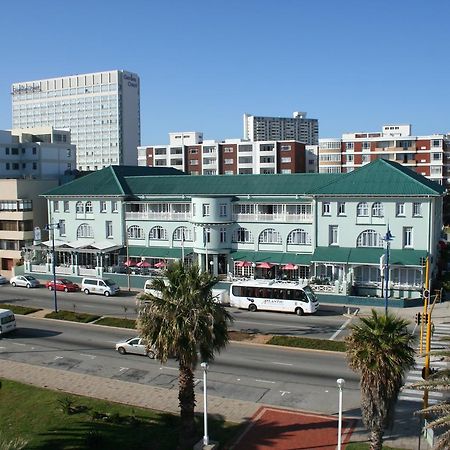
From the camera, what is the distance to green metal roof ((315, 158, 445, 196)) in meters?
53.2

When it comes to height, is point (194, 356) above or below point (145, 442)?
above

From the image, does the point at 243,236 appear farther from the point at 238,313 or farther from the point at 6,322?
the point at 6,322

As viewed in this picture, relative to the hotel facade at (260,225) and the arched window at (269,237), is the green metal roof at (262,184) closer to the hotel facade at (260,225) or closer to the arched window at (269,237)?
the hotel facade at (260,225)

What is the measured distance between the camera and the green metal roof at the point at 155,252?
6280cm

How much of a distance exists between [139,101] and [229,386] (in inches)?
6833

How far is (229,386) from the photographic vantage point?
31.3 meters

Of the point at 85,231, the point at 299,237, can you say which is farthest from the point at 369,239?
the point at 85,231

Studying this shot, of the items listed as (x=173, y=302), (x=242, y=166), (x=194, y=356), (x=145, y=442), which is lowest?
(x=145, y=442)

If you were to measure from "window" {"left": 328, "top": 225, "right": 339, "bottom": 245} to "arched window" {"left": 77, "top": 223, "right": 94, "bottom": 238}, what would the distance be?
90.8ft

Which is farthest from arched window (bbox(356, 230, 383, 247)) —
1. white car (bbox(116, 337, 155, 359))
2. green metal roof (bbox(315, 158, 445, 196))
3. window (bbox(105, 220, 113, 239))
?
window (bbox(105, 220, 113, 239))

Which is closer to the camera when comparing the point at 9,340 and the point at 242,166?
the point at 9,340

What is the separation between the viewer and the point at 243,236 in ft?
200

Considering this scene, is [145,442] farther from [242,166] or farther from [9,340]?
[242,166]

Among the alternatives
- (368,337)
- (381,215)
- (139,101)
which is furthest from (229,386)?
(139,101)
